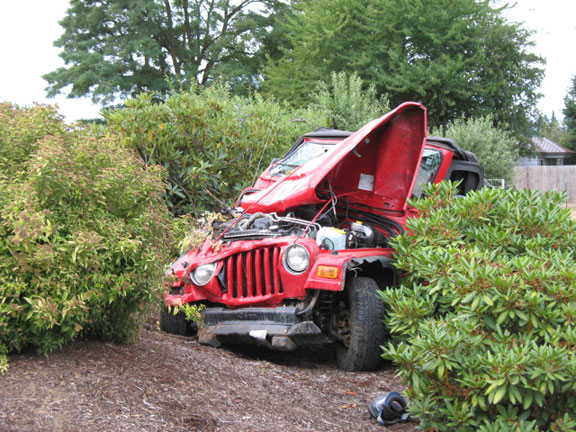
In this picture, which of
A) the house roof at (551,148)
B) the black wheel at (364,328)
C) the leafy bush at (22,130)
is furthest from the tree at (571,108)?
the leafy bush at (22,130)

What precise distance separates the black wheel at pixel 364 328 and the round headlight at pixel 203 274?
4.05 ft

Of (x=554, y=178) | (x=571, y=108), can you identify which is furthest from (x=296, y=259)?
(x=571, y=108)

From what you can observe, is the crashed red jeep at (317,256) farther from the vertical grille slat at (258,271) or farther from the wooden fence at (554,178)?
the wooden fence at (554,178)

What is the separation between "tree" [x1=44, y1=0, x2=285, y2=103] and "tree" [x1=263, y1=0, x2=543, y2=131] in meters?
4.26

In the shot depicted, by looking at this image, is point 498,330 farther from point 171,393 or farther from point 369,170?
point 369,170

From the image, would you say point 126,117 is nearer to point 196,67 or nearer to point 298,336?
point 298,336

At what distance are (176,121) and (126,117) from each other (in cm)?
73

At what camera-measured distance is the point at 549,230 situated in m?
4.35

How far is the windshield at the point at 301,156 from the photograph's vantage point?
25.0 feet

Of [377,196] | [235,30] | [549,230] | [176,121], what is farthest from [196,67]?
[549,230]

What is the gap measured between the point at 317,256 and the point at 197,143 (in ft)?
15.4

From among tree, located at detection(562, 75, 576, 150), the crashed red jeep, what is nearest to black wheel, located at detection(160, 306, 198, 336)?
the crashed red jeep

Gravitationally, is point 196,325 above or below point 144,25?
below

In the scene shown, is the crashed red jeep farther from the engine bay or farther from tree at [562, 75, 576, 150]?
tree at [562, 75, 576, 150]
